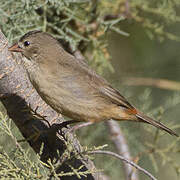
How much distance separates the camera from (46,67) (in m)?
4.12

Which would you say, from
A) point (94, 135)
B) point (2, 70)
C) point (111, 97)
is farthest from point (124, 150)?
point (2, 70)

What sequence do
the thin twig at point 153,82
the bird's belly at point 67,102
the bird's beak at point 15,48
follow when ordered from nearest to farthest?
the bird's belly at point 67,102
the bird's beak at point 15,48
the thin twig at point 153,82

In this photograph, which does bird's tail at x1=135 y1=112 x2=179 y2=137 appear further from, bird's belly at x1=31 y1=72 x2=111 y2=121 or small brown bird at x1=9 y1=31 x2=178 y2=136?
bird's belly at x1=31 y1=72 x2=111 y2=121

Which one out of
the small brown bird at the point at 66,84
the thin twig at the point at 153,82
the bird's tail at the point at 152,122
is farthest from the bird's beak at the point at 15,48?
the thin twig at the point at 153,82

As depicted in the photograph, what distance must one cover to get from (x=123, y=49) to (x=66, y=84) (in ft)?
12.9

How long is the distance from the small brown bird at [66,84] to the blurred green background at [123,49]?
0.40m

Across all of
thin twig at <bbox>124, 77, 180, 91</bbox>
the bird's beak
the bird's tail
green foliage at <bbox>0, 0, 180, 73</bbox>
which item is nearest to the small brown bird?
the bird's beak

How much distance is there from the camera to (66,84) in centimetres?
406

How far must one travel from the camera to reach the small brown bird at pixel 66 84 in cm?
397

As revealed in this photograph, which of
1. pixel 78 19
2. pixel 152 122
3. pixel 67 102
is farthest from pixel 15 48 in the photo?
Result: pixel 152 122

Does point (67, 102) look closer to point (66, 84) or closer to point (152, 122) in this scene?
point (66, 84)

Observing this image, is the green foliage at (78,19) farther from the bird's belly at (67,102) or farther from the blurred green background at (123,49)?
the bird's belly at (67,102)

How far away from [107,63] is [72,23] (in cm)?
68

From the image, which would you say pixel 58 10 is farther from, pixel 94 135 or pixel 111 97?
pixel 94 135
